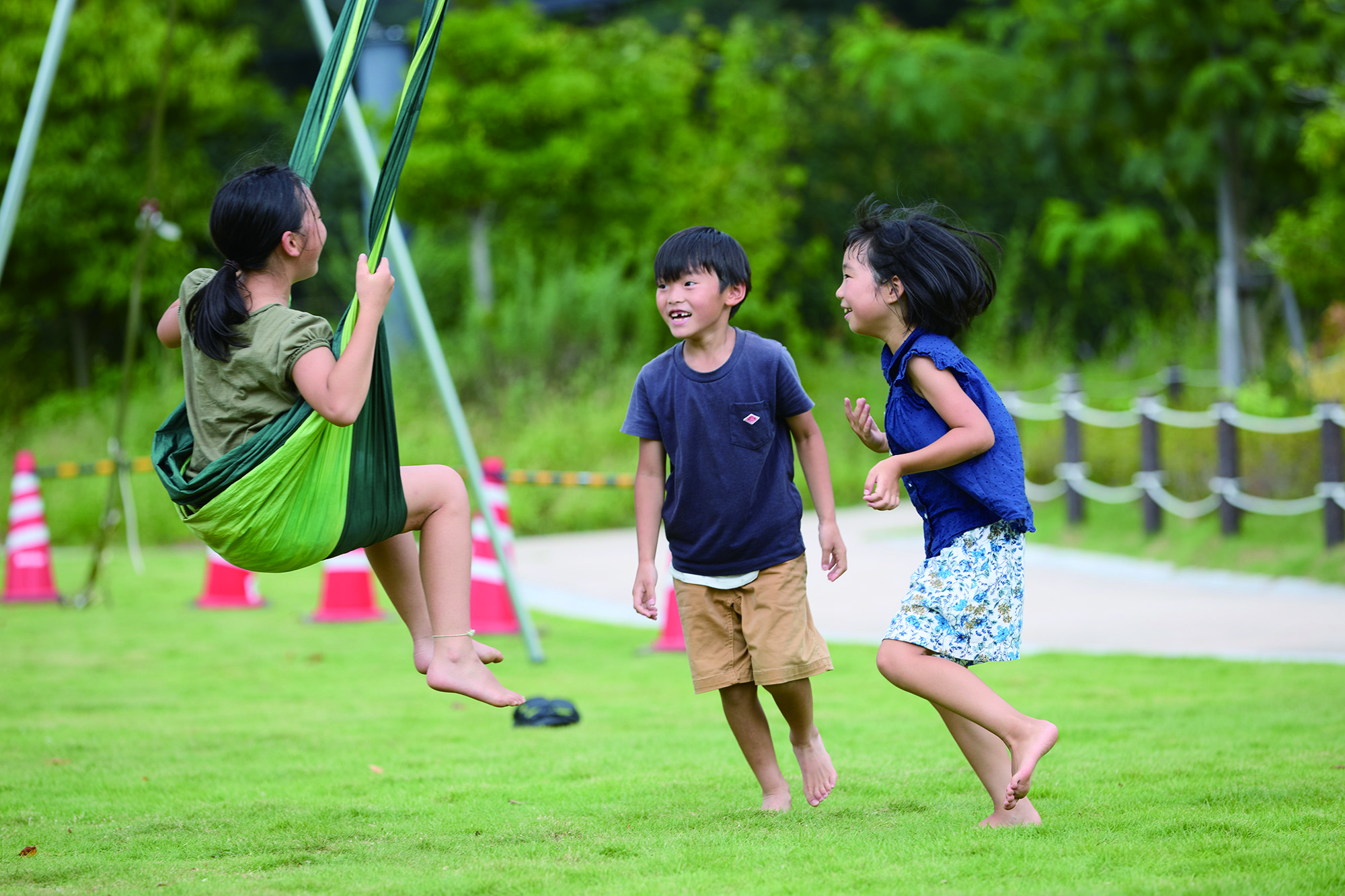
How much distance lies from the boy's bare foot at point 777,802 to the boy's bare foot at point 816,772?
57 millimetres

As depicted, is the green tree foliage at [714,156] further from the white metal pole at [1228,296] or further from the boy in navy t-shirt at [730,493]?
the boy in navy t-shirt at [730,493]

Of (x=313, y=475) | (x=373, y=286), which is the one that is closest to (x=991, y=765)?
(x=313, y=475)

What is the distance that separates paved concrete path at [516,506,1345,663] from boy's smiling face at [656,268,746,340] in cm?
406

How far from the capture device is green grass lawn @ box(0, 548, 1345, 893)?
324 cm

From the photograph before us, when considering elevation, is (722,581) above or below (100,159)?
below

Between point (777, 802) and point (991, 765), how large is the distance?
631 millimetres

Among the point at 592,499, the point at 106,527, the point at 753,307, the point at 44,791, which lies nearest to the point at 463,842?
the point at 44,791

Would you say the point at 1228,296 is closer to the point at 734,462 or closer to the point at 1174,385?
the point at 1174,385

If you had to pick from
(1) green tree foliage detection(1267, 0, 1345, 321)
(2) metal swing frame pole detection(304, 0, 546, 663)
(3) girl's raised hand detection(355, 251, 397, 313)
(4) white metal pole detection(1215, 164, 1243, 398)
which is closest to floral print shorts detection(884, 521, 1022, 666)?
(3) girl's raised hand detection(355, 251, 397, 313)

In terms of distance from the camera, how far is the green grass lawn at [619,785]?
10.6 feet

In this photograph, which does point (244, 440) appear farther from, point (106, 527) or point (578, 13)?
point (578, 13)

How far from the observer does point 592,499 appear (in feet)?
48.5

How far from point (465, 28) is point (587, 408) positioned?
4.75 m

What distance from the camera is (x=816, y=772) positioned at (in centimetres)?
395
